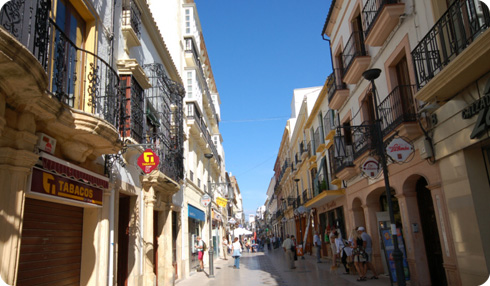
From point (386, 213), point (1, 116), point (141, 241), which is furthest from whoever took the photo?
point (386, 213)

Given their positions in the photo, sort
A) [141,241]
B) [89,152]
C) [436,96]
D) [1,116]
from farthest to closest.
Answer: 1. [141,241]
2. [436,96]
3. [89,152]
4. [1,116]

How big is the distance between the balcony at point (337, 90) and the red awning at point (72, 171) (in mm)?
10164

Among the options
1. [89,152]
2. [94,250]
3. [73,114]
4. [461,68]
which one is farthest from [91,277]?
[461,68]

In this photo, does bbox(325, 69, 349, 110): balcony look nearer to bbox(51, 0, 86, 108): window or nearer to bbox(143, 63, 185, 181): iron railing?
bbox(143, 63, 185, 181): iron railing

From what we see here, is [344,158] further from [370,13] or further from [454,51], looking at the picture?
[454,51]

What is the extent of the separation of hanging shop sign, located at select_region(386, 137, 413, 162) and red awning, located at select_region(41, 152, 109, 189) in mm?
6503

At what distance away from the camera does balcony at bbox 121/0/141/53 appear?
8945mm

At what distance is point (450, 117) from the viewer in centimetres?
740

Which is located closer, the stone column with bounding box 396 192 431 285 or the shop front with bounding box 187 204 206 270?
the stone column with bounding box 396 192 431 285

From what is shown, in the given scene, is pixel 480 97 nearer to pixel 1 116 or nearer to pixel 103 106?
pixel 103 106

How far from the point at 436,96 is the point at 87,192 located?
683 centimetres

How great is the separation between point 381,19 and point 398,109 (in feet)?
7.91

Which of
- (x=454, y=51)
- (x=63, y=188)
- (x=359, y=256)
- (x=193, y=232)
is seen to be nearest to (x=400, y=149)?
(x=454, y=51)

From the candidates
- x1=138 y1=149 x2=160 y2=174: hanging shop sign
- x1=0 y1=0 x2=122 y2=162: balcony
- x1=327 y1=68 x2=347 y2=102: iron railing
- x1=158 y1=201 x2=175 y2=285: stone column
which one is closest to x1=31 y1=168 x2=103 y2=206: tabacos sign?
x1=0 y1=0 x2=122 y2=162: balcony
